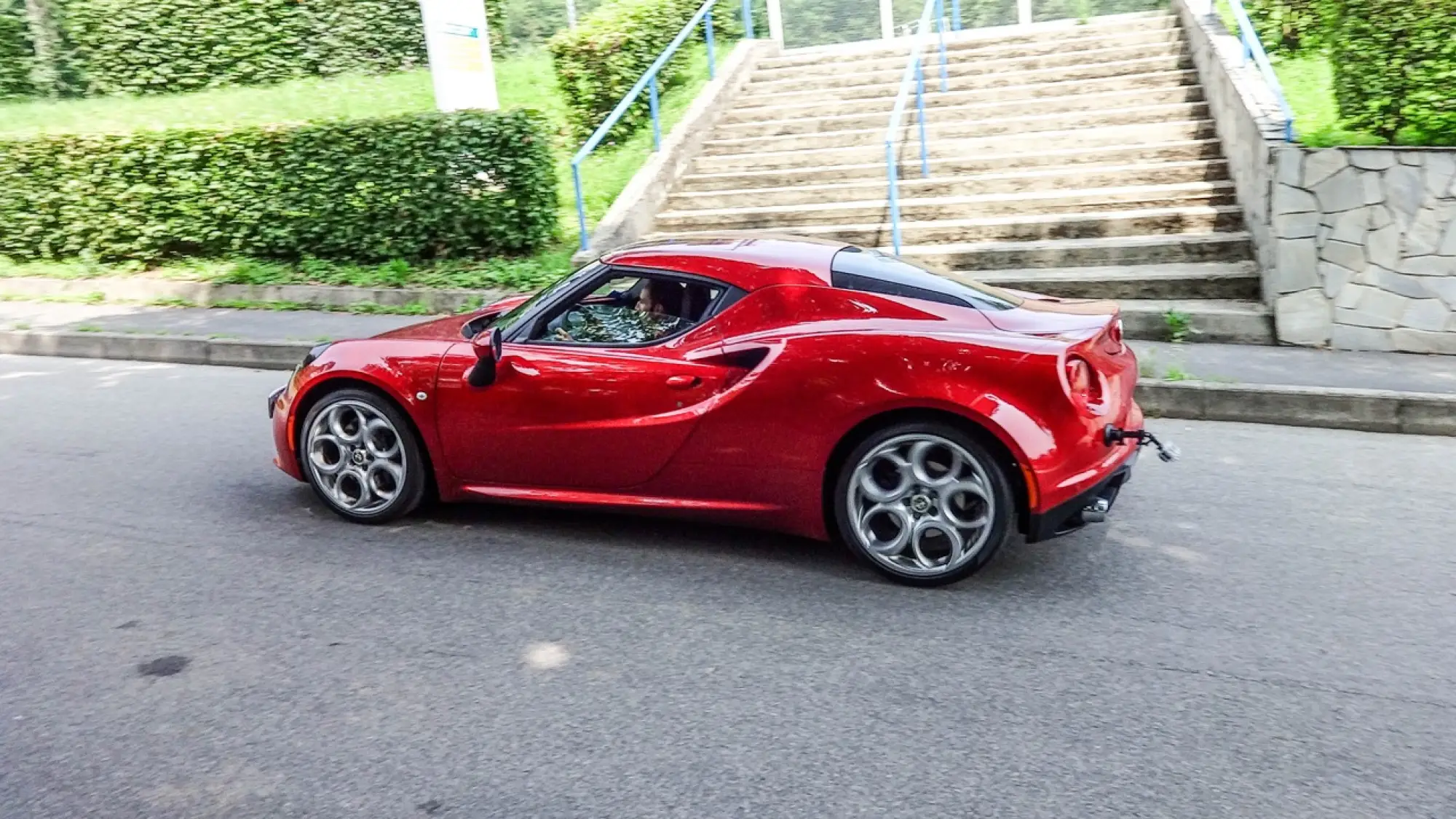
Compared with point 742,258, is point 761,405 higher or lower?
lower

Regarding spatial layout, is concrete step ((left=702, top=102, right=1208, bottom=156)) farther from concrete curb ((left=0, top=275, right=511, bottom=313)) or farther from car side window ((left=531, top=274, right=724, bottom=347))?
car side window ((left=531, top=274, right=724, bottom=347))

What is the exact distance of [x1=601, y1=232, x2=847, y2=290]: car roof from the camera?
4.77 m

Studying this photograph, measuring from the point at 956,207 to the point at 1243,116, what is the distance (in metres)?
2.54

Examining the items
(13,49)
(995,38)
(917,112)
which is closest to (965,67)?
(995,38)

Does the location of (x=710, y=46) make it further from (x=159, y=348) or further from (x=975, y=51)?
(x=159, y=348)

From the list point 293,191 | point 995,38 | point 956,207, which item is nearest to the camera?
point 956,207

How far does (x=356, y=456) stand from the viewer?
17.8 feet

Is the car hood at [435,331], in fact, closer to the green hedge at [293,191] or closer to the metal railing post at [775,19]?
the green hedge at [293,191]

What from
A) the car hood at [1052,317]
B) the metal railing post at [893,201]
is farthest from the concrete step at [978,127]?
the car hood at [1052,317]

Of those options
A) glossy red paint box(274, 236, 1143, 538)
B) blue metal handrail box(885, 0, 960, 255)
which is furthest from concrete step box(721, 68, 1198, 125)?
glossy red paint box(274, 236, 1143, 538)

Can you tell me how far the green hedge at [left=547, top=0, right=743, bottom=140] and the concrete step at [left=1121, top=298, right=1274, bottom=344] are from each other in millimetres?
8520

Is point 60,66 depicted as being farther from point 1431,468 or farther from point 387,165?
point 1431,468

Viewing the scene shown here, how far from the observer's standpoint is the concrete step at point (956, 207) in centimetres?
1022

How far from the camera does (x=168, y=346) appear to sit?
10.5 m
